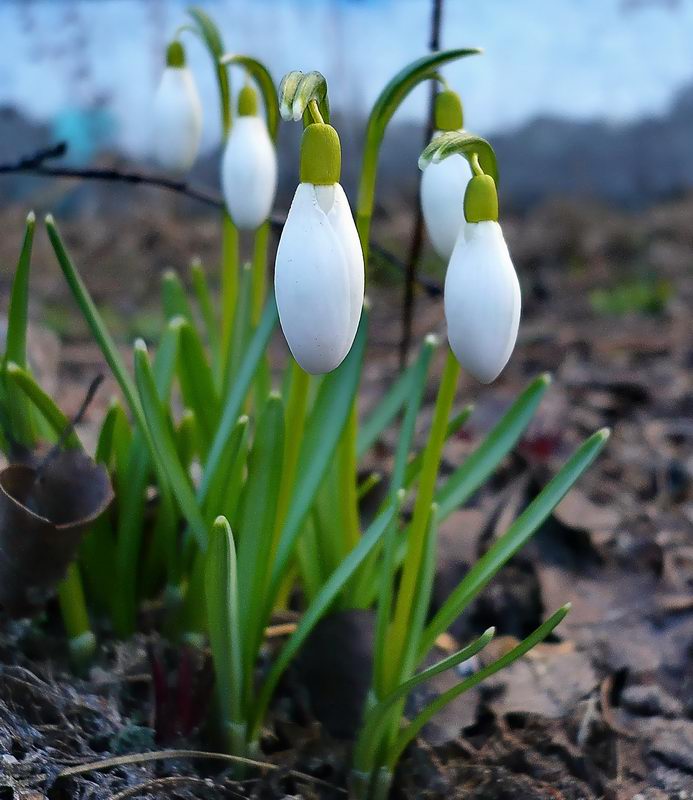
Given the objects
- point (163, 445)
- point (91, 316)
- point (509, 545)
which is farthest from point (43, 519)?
point (509, 545)

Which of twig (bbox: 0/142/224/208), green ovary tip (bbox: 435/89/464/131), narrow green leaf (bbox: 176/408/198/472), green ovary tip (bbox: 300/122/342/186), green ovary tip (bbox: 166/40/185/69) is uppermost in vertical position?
green ovary tip (bbox: 166/40/185/69)

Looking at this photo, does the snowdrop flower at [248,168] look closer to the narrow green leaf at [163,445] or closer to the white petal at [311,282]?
the narrow green leaf at [163,445]

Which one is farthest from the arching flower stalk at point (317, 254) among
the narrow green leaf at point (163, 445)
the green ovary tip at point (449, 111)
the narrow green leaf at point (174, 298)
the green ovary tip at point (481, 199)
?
the narrow green leaf at point (174, 298)

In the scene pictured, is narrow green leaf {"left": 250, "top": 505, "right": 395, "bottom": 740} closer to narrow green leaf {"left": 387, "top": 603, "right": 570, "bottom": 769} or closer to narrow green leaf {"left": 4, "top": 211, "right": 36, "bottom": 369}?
narrow green leaf {"left": 387, "top": 603, "right": 570, "bottom": 769}

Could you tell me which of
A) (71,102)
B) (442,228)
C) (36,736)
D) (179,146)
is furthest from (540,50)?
(36,736)

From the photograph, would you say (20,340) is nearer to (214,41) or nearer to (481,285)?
(214,41)

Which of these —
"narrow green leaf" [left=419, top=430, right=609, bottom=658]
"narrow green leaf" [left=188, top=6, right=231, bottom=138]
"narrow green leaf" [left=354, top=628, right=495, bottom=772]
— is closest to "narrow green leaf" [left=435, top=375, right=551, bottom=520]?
"narrow green leaf" [left=419, top=430, right=609, bottom=658]
